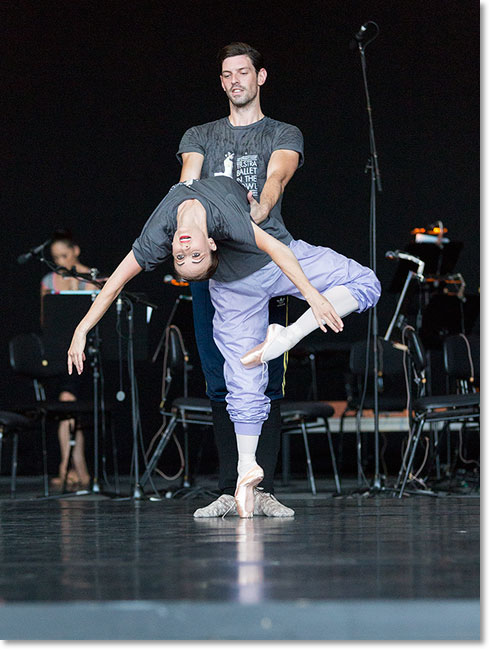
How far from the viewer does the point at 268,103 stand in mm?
7188

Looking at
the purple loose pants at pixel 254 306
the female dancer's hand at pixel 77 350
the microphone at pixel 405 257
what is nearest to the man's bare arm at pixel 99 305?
the female dancer's hand at pixel 77 350

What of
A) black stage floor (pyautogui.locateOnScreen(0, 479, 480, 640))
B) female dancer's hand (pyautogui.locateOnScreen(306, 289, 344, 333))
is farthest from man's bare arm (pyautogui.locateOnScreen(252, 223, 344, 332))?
black stage floor (pyautogui.locateOnScreen(0, 479, 480, 640))

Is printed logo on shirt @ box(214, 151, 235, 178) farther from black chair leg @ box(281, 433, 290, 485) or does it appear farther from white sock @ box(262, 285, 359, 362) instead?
black chair leg @ box(281, 433, 290, 485)

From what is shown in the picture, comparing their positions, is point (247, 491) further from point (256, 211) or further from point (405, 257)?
point (405, 257)

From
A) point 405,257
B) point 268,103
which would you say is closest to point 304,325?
point 405,257

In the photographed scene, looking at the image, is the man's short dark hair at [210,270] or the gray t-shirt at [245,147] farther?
the gray t-shirt at [245,147]

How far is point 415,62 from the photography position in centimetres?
720

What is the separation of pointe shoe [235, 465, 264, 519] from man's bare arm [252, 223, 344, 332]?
0.45 meters

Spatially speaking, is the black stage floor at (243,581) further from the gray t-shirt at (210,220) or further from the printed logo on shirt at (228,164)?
the printed logo on shirt at (228,164)

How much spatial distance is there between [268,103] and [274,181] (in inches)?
181

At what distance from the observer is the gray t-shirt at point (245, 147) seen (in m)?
2.95

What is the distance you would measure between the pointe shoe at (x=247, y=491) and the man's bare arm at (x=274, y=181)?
742mm

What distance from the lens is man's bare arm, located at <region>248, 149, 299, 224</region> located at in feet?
8.72

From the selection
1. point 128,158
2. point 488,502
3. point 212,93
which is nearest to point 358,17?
point 212,93
